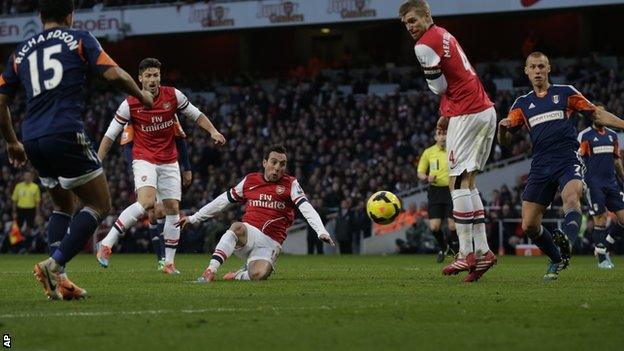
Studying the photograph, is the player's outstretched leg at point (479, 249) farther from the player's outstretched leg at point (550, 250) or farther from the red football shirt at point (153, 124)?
the red football shirt at point (153, 124)

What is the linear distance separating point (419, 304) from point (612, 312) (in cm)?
142

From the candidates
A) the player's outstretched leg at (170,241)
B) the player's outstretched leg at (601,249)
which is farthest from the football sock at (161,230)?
the player's outstretched leg at (601,249)

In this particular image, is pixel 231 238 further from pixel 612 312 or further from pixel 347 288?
pixel 612 312

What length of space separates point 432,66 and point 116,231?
478 centimetres

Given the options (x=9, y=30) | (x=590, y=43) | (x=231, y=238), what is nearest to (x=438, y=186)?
(x=231, y=238)

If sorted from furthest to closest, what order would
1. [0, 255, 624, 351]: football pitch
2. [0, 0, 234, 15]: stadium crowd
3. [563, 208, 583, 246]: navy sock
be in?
[0, 0, 234, 15]: stadium crowd < [563, 208, 583, 246]: navy sock < [0, 255, 624, 351]: football pitch

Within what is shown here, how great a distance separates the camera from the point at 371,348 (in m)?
6.30

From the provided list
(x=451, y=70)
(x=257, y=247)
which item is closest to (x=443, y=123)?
(x=451, y=70)

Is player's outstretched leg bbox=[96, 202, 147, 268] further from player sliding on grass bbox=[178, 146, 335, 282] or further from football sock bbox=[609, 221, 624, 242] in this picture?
football sock bbox=[609, 221, 624, 242]

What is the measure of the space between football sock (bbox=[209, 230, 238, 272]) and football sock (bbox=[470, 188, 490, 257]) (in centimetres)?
247

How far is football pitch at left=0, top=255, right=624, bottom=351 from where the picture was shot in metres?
6.52

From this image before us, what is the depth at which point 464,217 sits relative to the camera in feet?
37.6

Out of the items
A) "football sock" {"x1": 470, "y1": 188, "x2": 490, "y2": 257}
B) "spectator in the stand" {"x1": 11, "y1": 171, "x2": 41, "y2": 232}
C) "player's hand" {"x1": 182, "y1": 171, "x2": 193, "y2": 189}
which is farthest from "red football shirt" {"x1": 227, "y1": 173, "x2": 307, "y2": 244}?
"spectator in the stand" {"x1": 11, "y1": 171, "x2": 41, "y2": 232}

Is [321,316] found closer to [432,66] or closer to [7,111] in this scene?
[7,111]
